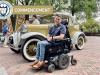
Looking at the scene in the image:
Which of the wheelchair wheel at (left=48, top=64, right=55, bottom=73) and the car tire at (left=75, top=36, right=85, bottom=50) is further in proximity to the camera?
→ the car tire at (left=75, top=36, right=85, bottom=50)

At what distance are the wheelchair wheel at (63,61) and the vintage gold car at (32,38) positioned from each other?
5.04ft

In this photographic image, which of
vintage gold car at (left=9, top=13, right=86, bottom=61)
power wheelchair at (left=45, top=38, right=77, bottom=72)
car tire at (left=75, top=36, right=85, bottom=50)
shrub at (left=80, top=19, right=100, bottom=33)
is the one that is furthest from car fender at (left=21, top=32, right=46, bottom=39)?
shrub at (left=80, top=19, right=100, bottom=33)

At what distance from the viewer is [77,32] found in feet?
40.1

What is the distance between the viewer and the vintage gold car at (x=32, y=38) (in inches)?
382

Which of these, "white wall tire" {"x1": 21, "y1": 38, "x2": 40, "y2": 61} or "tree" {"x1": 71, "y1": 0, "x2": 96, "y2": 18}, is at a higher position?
"tree" {"x1": 71, "y1": 0, "x2": 96, "y2": 18}

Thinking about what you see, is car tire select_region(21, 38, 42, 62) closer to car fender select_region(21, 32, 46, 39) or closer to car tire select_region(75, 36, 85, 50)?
car fender select_region(21, 32, 46, 39)

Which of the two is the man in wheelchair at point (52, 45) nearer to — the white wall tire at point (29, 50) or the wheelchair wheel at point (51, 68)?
the wheelchair wheel at point (51, 68)

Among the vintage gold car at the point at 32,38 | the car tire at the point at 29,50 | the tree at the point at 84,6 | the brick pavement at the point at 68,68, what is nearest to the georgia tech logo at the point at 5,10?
the vintage gold car at the point at 32,38

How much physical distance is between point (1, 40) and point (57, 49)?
23.9ft

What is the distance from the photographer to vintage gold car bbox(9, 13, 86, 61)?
31.9 ft

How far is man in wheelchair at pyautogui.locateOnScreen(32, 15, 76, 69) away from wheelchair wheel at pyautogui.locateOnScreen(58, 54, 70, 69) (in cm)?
17

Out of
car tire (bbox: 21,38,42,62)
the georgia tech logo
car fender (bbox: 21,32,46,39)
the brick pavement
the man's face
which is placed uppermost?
the georgia tech logo

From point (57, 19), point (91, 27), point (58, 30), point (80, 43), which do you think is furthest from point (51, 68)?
point (91, 27)

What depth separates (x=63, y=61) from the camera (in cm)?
835
